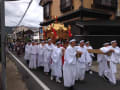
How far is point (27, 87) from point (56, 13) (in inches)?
488

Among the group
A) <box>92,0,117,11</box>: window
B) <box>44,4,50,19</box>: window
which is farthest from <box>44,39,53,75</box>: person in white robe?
<box>44,4,50,19</box>: window

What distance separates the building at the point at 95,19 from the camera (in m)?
11.4

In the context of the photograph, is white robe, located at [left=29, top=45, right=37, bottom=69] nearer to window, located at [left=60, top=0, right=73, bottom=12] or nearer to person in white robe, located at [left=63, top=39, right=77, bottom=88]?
person in white robe, located at [left=63, top=39, right=77, bottom=88]

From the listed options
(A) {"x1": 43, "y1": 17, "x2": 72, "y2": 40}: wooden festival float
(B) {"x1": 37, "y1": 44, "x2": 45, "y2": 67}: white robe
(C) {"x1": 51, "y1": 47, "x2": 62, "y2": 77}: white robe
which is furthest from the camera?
(B) {"x1": 37, "y1": 44, "x2": 45, "y2": 67}: white robe

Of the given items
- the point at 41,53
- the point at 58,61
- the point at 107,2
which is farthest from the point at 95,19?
the point at 58,61

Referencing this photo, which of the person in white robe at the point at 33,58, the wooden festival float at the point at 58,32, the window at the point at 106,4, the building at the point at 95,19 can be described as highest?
the window at the point at 106,4

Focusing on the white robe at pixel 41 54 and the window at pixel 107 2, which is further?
the window at pixel 107 2

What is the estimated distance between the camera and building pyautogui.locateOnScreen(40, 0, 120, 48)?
37.3ft

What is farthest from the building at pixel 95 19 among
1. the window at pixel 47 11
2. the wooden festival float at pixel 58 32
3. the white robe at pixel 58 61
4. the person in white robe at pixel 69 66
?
the person in white robe at pixel 69 66

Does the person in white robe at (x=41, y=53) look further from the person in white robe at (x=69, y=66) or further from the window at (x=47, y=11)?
the window at (x=47, y=11)

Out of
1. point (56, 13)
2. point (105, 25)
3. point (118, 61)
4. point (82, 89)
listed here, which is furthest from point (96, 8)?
point (82, 89)

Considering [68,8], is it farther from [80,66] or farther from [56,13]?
[80,66]

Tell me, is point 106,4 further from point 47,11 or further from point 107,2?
point 47,11

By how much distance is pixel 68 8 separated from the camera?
13719 millimetres
